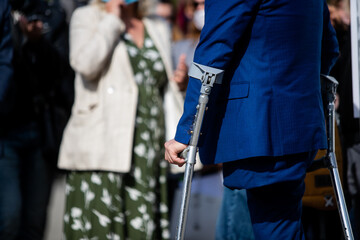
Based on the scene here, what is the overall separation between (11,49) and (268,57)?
1.84 metres

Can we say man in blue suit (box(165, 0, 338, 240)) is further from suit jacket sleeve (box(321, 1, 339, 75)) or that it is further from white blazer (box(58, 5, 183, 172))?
white blazer (box(58, 5, 183, 172))

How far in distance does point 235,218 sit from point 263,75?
1296mm

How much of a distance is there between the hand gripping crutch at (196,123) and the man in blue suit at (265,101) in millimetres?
40

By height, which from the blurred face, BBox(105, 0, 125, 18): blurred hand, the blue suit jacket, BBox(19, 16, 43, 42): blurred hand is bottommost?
the blue suit jacket

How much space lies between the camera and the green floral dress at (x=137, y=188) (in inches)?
141

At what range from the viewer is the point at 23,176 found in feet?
12.4

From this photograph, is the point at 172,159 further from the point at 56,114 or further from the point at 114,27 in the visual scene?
the point at 56,114

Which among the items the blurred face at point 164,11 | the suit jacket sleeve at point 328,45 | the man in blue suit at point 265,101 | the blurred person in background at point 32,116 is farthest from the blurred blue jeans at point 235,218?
the blurred face at point 164,11

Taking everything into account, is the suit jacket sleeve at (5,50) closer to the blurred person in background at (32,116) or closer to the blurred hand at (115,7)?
the blurred person in background at (32,116)

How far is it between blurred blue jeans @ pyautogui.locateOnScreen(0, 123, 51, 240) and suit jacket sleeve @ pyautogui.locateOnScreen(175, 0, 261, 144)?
1677 mm

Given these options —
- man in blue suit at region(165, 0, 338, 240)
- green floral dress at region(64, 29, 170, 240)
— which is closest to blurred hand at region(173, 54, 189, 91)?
green floral dress at region(64, 29, 170, 240)

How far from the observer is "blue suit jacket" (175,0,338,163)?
2277mm

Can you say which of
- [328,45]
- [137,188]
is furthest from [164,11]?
[328,45]

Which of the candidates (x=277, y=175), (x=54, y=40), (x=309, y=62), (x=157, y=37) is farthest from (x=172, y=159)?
(x=54, y=40)
